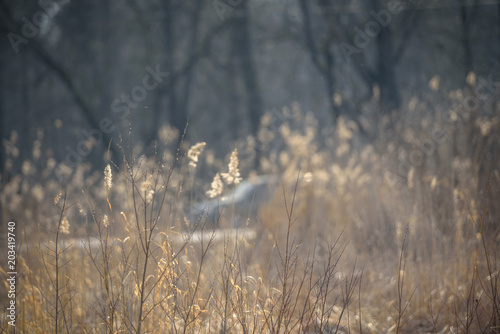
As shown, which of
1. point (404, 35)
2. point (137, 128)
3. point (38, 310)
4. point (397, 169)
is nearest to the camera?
point (38, 310)

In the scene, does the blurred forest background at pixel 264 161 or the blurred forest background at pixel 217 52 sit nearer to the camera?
the blurred forest background at pixel 264 161

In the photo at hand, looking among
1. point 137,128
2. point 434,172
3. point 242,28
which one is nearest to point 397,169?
point 434,172

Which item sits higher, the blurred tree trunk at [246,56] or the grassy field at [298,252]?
the blurred tree trunk at [246,56]

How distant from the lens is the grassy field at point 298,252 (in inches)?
80.2

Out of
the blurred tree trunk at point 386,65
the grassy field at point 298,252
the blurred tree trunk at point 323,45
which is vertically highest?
the blurred tree trunk at point 323,45

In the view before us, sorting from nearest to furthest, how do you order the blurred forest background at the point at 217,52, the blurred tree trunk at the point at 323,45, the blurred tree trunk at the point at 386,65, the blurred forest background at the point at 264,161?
the blurred forest background at the point at 264,161, the blurred forest background at the point at 217,52, the blurred tree trunk at the point at 386,65, the blurred tree trunk at the point at 323,45

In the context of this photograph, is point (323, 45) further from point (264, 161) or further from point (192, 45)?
point (264, 161)

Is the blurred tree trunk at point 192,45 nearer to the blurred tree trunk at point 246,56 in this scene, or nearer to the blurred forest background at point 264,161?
the blurred forest background at point 264,161

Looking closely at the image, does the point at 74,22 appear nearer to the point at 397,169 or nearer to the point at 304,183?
the point at 304,183

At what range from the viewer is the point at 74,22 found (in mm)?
11336

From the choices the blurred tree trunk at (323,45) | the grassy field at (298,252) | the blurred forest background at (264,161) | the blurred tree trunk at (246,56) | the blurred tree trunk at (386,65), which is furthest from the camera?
the blurred tree trunk at (246,56)

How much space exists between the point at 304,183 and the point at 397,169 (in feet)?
3.87

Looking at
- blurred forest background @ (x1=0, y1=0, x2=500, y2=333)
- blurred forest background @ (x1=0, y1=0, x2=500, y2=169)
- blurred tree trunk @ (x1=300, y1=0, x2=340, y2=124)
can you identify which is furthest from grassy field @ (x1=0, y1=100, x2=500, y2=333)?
blurred tree trunk @ (x1=300, y1=0, x2=340, y2=124)

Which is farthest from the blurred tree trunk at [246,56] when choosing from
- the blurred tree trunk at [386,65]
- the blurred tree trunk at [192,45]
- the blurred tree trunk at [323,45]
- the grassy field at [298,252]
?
the grassy field at [298,252]
